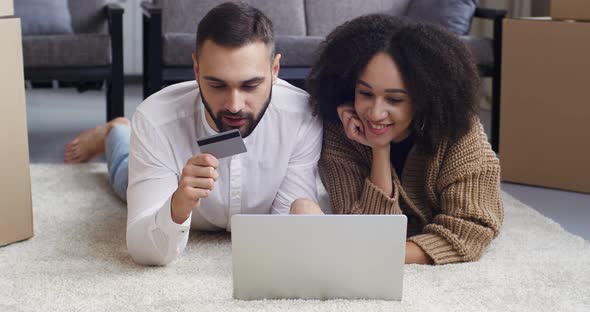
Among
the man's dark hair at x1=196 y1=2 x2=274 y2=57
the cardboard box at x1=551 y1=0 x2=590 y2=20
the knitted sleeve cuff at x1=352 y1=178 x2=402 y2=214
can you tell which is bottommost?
the knitted sleeve cuff at x1=352 y1=178 x2=402 y2=214

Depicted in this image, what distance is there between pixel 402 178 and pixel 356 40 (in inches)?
13.6

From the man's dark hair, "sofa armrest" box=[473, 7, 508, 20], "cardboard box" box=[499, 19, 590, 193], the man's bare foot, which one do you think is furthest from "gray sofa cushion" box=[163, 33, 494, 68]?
the man's dark hair

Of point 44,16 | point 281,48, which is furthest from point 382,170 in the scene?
point 44,16

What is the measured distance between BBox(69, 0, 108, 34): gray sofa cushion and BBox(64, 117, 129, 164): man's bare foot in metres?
0.82

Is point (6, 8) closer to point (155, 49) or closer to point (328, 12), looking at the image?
point (155, 49)

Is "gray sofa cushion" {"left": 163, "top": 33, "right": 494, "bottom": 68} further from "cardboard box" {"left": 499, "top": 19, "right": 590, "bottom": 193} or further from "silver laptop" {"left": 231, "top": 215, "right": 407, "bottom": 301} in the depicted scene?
"silver laptop" {"left": 231, "top": 215, "right": 407, "bottom": 301}

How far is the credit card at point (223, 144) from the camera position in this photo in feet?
5.08

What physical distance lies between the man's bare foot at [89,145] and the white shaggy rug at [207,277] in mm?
608

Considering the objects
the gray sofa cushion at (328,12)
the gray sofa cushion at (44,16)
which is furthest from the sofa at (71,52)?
the gray sofa cushion at (328,12)

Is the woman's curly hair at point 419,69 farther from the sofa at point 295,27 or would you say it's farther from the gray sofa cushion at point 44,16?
the gray sofa cushion at point 44,16

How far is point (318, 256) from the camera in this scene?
1557 millimetres

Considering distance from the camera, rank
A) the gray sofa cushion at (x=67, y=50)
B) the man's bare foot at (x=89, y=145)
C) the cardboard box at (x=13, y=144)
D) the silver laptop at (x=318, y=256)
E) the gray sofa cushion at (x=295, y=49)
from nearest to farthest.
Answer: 1. the silver laptop at (x=318, y=256)
2. the cardboard box at (x=13, y=144)
3. the man's bare foot at (x=89, y=145)
4. the gray sofa cushion at (x=67, y=50)
5. the gray sofa cushion at (x=295, y=49)

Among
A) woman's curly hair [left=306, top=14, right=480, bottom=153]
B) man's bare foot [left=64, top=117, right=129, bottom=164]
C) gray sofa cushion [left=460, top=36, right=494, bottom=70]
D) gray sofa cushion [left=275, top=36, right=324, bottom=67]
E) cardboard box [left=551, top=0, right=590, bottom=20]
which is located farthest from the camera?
gray sofa cushion [left=460, top=36, right=494, bottom=70]

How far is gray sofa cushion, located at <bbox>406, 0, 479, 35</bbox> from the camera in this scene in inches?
145
